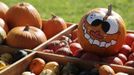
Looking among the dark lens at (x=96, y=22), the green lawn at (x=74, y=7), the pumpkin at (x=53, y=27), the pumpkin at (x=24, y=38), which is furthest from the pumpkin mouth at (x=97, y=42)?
the green lawn at (x=74, y=7)

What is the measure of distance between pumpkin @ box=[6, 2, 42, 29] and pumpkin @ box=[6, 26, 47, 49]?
277 mm

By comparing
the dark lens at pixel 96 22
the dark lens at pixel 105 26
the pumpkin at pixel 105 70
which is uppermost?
the dark lens at pixel 96 22

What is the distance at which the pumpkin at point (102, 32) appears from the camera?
310 cm

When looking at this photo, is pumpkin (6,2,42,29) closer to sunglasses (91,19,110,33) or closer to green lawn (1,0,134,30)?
sunglasses (91,19,110,33)

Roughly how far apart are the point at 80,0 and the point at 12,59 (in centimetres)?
509

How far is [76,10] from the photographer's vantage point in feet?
24.2

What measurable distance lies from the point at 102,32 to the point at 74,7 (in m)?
4.56

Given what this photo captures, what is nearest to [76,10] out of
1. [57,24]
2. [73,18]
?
[73,18]

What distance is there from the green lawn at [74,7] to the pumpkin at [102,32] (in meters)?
3.46

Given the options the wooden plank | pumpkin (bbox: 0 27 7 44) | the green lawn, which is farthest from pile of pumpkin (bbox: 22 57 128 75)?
the green lawn

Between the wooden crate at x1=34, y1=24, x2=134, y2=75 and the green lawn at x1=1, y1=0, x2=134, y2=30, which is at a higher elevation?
the wooden crate at x1=34, y1=24, x2=134, y2=75

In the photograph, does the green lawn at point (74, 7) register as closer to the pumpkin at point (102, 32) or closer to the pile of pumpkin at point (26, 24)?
the pile of pumpkin at point (26, 24)

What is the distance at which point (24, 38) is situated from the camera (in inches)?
133

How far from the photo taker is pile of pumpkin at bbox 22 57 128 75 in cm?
278
